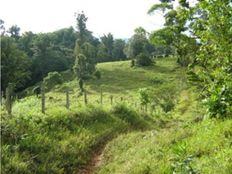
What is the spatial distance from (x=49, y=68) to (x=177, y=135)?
6440 cm

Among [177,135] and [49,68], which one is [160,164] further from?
[49,68]

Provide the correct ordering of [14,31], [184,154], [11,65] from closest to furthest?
[184,154] < [11,65] < [14,31]

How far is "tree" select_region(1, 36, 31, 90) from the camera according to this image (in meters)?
62.1

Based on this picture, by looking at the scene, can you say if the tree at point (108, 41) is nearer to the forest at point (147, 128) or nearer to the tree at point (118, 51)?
the tree at point (118, 51)

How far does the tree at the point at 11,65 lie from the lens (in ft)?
204

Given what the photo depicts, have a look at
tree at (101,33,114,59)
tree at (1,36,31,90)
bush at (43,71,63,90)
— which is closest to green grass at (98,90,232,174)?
bush at (43,71,63,90)

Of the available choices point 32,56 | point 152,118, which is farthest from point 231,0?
point 32,56

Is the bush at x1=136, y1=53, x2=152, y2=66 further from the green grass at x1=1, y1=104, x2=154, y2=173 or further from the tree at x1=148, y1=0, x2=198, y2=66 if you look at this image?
the green grass at x1=1, y1=104, x2=154, y2=173

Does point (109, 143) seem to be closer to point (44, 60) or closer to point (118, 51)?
point (44, 60)

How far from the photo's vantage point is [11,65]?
209 ft

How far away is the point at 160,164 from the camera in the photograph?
10.2 meters

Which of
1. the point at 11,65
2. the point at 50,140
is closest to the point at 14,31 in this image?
the point at 11,65

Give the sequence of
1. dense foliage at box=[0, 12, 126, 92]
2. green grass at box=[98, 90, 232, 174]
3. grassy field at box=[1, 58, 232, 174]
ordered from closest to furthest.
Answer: green grass at box=[98, 90, 232, 174] → grassy field at box=[1, 58, 232, 174] → dense foliage at box=[0, 12, 126, 92]

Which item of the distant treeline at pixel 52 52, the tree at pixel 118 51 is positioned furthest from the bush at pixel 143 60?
the tree at pixel 118 51
